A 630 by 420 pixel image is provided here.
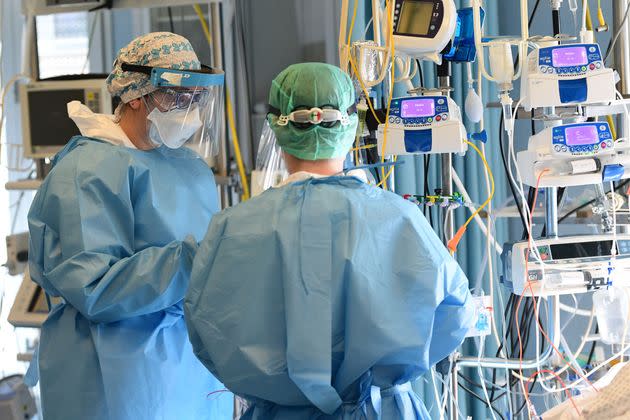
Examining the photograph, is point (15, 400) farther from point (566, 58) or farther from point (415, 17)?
point (566, 58)

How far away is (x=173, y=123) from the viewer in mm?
2025

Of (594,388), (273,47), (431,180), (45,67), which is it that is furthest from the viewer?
(45,67)

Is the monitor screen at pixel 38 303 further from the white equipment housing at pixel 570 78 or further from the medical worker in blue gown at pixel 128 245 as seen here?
the white equipment housing at pixel 570 78

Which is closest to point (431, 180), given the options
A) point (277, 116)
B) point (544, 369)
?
point (544, 369)

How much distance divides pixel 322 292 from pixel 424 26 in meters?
0.83

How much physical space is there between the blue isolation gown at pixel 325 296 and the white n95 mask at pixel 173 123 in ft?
1.72

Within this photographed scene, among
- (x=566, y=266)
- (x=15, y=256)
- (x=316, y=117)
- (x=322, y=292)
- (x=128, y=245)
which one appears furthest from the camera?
(x=15, y=256)

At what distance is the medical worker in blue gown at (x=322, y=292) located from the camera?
146cm

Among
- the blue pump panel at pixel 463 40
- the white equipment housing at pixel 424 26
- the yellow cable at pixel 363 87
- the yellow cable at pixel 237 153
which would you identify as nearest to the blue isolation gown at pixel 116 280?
the yellow cable at pixel 363 87

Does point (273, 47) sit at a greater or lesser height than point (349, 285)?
greater

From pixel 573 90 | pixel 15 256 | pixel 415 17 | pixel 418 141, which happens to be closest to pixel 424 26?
pixel 415 17

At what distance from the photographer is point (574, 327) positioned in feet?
10.1

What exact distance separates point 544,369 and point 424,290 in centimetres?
111

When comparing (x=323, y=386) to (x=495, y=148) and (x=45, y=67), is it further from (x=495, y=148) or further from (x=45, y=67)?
(x=45, y=67)
